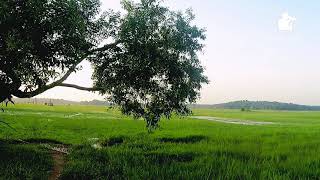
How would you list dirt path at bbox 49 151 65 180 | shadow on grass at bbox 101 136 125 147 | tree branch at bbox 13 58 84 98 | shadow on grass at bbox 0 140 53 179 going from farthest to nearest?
1. shadow on grass at bbox 101 136 125 147
2. tree branch at bbox 13 58 84 98
3. dirt path at bbox 49 151 65 180
4. shadow on grass at bbox 0 140 53 179

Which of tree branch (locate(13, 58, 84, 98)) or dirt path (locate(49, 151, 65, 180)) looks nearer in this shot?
dirt path (locate(49, 151, 65, 180))

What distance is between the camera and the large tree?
64.6 ft

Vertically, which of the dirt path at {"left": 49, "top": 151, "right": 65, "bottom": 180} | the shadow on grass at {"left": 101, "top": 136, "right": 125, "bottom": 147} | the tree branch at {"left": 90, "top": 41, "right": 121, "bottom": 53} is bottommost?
the dirt path at {"left": 49, "top": 151, "right": 65, "bottom": 180}

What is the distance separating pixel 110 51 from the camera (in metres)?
24.7

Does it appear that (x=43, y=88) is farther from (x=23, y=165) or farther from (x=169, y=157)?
(x=169, y=157)

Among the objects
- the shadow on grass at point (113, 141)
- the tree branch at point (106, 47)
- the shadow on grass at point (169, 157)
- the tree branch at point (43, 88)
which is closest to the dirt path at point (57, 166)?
the tree branch at point (43, 88)

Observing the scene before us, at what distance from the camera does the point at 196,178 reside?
16438 millimetres

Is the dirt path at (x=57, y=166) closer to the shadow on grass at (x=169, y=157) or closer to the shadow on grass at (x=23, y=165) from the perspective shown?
the shadow on grass at (x=23, y=165)

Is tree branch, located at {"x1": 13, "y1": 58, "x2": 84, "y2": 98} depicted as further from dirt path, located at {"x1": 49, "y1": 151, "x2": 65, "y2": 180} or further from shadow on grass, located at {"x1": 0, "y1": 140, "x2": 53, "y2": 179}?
Answer: dirt path, located at {"x1": 49, "y1": 151, "x2": 65, "y2": 180}

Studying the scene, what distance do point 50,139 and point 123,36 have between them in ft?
59.5

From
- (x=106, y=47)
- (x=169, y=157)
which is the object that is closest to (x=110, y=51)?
(x=106, y=47)

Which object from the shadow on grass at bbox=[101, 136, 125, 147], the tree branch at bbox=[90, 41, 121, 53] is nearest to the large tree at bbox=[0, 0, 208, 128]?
the tree branch at bbox=[90, 41, 121, 53]

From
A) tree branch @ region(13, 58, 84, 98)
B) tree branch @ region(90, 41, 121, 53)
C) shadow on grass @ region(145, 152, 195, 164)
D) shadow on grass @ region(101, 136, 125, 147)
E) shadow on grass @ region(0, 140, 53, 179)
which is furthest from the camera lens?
shadow on grass @ region(101, 136, 125, 147)

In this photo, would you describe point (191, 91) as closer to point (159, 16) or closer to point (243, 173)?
point (159, 16)
